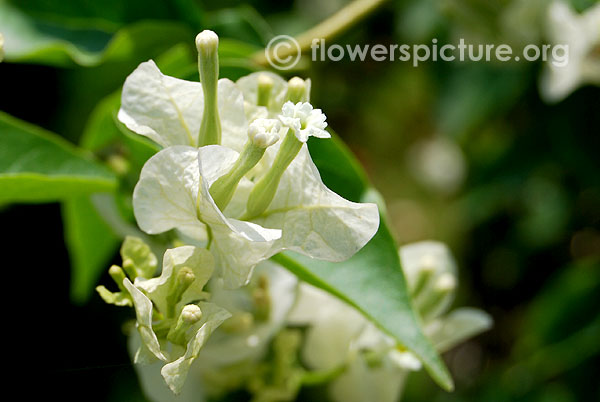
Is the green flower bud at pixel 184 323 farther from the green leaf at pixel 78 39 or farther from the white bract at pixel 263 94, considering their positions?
the green leaf at pixel 78 39

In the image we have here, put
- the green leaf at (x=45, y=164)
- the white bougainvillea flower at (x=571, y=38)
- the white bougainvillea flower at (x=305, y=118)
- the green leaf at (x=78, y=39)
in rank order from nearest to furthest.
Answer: the white bougainvillea flower at (x=305, y=118), the green leaf at (x=45, y=164), the green leaf at (x=78, y=39), the white bougainvillea flower at (x=571, y=38)

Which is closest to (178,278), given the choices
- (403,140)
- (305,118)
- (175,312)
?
(175,312)

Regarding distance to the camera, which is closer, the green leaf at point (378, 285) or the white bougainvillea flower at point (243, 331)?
the green leaf at point (378, 285)

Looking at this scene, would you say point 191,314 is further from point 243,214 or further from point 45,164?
point 45,164

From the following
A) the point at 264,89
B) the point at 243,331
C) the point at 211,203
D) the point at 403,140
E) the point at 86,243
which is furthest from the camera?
the point at 403,140

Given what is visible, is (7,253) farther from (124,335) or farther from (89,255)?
(124,335)

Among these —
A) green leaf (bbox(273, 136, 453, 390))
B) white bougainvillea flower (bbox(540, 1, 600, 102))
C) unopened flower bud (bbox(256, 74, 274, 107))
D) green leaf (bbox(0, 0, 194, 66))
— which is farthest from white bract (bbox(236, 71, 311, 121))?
white bougainvillea flower (bbox(540, 1, 600, 102))

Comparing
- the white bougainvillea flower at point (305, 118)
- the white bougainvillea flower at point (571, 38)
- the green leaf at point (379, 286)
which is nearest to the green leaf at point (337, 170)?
the green leaf at point (379, 286)
